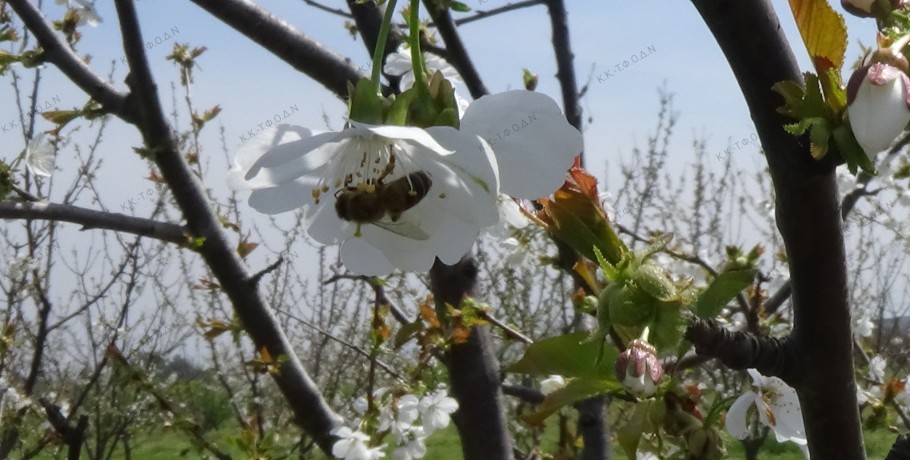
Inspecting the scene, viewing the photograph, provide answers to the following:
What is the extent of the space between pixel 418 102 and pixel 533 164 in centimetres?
8

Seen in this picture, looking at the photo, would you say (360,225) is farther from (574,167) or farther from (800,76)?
(800,76)

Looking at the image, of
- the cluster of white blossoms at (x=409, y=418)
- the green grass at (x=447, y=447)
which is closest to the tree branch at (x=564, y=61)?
the cluster of white blossoms at (x=409, y=418)

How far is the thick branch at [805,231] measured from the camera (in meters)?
0.46

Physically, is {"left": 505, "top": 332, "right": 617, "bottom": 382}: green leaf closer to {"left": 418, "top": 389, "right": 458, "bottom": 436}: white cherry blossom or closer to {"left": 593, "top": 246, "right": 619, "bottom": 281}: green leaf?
{"left": 593, "top": 246, "right": 619, "bottom": 281}: green leaf

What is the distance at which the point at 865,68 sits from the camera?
1.42 feet

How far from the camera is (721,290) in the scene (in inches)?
19.3

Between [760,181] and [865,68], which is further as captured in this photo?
[760,181]

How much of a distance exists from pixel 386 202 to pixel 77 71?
1.39m

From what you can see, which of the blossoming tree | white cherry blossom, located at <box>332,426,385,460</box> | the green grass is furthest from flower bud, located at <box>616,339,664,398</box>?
the green grass

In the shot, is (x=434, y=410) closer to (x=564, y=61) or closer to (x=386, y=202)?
(x=564, y=61)

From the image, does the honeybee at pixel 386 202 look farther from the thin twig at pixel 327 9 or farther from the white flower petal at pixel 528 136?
the thin twig at pixel 327 9

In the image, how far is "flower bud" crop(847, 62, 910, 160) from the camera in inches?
16.6

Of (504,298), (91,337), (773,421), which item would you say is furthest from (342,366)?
(773,421)

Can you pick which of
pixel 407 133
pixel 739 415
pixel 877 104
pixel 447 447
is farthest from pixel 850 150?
pixel 447 447
